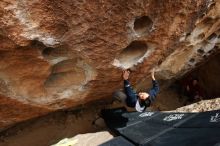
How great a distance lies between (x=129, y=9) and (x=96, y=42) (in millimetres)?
475

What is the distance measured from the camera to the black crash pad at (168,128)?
307 cm

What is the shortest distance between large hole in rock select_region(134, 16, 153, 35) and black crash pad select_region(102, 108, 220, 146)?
945mm

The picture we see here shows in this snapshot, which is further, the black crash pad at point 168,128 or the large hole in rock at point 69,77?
the large hole in rock at point 69,77

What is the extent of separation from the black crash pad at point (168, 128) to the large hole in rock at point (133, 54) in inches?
23.8

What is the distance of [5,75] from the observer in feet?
11.6

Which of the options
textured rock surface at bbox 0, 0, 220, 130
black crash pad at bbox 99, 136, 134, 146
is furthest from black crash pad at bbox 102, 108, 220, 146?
textured rock surface at bbox 0, 0, 220, 130

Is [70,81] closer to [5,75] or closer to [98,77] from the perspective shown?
[98,77]

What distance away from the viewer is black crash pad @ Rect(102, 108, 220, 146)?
3072 millimetres

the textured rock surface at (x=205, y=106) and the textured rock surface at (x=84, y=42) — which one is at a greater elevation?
the textured rock surface at (x=84, y=42)

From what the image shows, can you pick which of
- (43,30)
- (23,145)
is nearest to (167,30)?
(43,30)

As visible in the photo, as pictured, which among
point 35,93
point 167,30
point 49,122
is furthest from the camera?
point 49,122

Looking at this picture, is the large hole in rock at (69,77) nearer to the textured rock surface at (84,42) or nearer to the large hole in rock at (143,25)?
the textured rock surface at (84,42)

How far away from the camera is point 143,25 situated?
157 inches

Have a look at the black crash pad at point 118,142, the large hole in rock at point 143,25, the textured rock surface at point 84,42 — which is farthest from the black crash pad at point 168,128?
the large hole in rock at point 143,25
